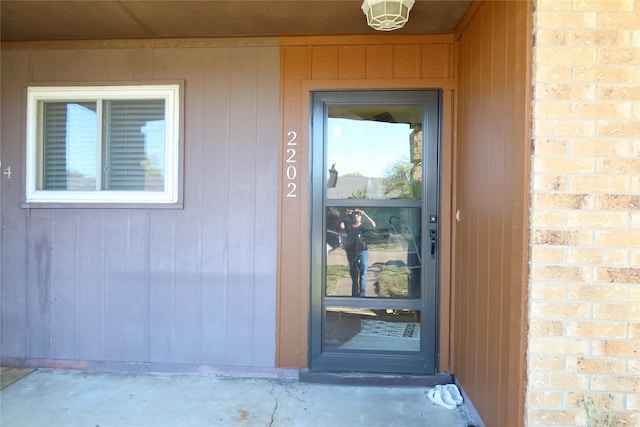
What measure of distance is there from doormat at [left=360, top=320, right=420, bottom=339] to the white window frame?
1652 millimetres

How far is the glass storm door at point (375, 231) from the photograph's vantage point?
2764mm

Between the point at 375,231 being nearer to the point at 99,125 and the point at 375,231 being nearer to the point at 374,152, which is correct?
the point at 374,152

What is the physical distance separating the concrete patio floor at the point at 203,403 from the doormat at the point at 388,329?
35cm

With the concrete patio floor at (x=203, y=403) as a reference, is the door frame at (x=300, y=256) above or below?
above

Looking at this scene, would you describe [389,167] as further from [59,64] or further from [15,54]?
[15,54]

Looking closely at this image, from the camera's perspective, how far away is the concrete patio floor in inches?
91.2

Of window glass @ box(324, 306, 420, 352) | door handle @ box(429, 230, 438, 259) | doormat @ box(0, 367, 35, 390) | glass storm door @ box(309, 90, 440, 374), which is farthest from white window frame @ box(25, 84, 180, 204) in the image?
door handle @ box(429, 230, 438, 259)

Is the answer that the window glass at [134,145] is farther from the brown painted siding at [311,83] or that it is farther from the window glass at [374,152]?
the window glass at [374,152]

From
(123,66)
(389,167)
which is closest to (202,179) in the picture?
(123,66)

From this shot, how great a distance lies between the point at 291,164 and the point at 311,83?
0.58m

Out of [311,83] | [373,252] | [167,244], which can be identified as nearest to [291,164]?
[311,83]

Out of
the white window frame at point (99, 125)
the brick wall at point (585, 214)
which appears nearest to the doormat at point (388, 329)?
the brick wall at point (585, 214)

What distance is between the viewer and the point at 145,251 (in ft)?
9.61

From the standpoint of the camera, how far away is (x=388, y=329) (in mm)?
2828
